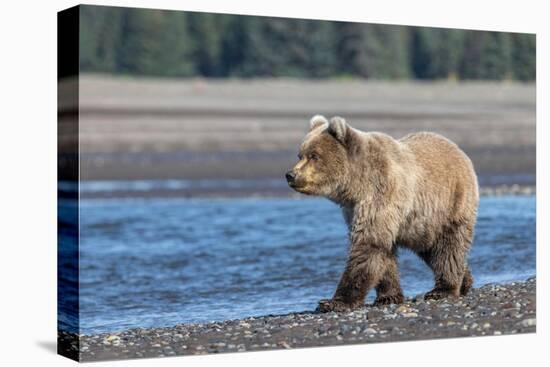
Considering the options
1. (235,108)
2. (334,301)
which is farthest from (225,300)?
(235,108)

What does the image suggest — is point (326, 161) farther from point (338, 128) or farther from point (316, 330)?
point (316, 330)

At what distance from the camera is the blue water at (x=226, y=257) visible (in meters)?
10.5

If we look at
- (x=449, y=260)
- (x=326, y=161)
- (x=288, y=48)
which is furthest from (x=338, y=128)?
(x=288, y=48)

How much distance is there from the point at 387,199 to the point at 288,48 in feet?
28.2

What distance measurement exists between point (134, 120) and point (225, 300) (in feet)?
38.3

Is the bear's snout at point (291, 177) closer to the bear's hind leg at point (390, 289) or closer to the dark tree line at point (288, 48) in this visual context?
the bear's hind leg at point (390, 289)

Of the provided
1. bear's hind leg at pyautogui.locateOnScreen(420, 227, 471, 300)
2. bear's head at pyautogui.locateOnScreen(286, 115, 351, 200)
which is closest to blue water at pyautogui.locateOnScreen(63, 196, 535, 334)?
bear's hind leg at pyautogui.locateOnScreen(420, 227, 471, 300)

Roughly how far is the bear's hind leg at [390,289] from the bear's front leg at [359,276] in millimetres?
219

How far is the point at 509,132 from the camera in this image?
19828mm

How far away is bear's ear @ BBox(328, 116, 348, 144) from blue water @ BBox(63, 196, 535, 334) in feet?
6.84

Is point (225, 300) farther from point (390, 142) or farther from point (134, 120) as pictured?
point (134, 120)

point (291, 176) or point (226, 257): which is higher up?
point (291, 176)

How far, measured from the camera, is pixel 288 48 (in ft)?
55.6

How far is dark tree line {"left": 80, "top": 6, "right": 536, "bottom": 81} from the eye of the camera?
38.1ft
